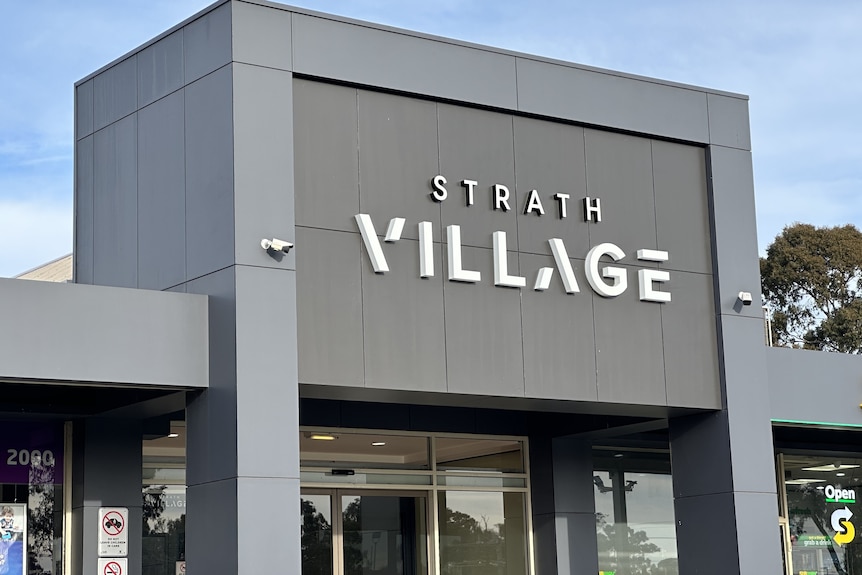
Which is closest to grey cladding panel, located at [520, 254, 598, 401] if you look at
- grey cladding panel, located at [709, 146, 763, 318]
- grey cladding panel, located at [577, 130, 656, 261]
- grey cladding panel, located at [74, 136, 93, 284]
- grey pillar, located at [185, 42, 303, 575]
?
grey cladding panel, located at [577, 130, 656, 261]

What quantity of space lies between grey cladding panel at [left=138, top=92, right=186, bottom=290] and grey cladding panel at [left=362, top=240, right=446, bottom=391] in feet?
6.32

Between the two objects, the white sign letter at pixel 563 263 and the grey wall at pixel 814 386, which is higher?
the white sign letter at pixel 563 263

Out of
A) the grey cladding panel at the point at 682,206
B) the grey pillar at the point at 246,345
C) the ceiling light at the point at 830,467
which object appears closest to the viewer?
the grey pillar at the point at 246,345

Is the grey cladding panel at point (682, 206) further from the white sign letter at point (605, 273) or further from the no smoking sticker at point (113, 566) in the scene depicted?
the no smoking sticker at point (113, 566)

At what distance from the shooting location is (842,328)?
45250mm

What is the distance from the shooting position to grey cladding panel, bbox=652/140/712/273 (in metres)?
15.9

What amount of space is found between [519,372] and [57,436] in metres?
5.18

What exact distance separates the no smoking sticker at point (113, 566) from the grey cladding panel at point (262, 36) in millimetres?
5638

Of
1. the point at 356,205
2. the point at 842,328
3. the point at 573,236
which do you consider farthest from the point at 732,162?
the point at 842,328

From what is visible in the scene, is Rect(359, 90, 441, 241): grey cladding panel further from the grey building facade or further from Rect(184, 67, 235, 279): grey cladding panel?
Rect(184, 67, 235, 279): grey cladding panel

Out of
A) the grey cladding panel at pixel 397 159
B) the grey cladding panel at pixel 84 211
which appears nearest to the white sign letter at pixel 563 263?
the grey cladding panel at pixel 397 159

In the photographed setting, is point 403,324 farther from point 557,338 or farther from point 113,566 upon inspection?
point 113,566

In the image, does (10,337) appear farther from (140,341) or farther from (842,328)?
(842,328)

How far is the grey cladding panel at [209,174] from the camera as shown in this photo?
12828 mm
